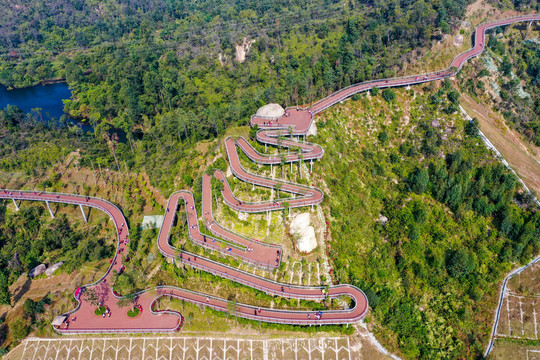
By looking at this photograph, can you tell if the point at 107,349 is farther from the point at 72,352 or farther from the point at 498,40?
the point at 498,40

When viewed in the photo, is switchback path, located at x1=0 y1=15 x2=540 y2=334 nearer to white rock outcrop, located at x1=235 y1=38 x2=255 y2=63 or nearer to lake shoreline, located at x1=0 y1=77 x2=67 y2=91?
white rock outcrop, located at x1=235 y1=38 x2=255 y2=63

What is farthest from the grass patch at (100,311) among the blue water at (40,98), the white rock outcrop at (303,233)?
the blue water at (40,98)

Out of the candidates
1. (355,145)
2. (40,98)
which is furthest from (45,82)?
(355,145)

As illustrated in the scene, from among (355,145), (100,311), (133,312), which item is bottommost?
(133,312)

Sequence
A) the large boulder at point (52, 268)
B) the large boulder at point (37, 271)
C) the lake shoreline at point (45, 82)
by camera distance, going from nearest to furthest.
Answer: the large boulder at point (37, 271) → the large boulder at point (52, 268) → the lake shoreline at point (45, 82)

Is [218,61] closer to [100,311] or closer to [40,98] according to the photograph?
[40,98]

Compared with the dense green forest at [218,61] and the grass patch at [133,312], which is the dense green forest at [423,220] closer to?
the dense green forest at [218,61]

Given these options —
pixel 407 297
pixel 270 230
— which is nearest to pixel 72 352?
pixel 270 230
